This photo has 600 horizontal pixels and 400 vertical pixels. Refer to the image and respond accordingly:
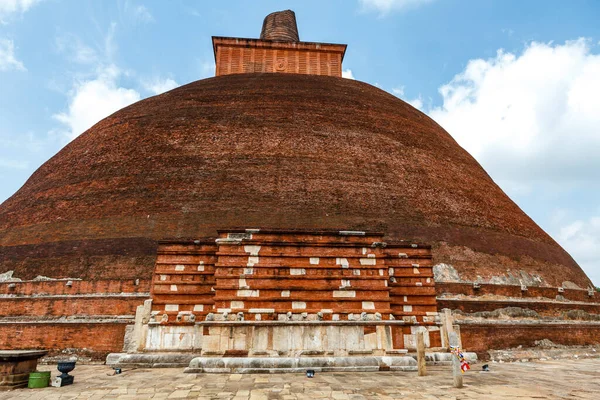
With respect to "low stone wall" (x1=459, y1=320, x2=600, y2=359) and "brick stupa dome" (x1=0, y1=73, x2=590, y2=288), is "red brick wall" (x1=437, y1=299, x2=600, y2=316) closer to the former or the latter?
"low stone wall" (x1=459, y1=320, x2=600, y2=359)

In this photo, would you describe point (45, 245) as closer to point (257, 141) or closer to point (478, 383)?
point (257, 141)

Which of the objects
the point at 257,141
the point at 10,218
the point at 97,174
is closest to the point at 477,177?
the point at 257,141

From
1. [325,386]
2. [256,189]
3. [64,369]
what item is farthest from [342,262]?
[64,369]

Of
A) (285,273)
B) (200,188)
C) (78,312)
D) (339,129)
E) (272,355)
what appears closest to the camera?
(272,355)

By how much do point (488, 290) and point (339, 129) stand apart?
7278 mm

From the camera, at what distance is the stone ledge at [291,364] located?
753 centimetres

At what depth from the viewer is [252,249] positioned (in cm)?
869

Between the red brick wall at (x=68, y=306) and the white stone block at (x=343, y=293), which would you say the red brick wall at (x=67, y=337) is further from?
the white stone block at (x=343, y=293)

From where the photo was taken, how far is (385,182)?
1346 cm

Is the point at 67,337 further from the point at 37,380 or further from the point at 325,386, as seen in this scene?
the point at 325,386

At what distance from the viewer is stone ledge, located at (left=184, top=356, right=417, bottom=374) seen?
7.53 meters

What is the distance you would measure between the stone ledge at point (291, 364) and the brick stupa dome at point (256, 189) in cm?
375

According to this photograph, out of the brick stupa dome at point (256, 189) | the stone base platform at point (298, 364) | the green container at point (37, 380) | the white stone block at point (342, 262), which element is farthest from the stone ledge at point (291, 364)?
the brick stupa dome at point (256, 189)

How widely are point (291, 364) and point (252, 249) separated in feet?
7.93
